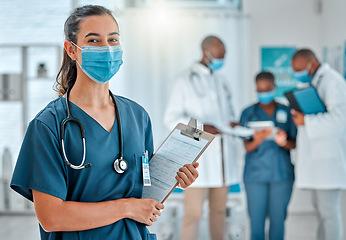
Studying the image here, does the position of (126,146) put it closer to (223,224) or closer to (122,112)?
(122,112)

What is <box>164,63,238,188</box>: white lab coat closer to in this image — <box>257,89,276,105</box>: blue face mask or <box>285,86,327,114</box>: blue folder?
<box>257,89,276,105</box>: blue face mask

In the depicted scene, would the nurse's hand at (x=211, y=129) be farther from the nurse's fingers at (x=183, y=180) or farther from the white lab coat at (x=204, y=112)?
the nurse's fingers at (x=183, y=180)

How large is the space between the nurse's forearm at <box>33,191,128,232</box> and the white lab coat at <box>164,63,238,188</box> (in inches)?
73.3

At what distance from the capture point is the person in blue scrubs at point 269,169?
292 centimetres

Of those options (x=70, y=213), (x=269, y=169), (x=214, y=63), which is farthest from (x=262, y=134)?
(x=70, y=213)

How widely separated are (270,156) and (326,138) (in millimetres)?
394

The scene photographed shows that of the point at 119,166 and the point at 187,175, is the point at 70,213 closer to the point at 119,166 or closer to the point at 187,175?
the point at 119,166

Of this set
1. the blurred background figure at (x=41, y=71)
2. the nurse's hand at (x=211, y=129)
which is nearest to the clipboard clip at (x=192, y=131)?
the nurse's hand at (x=211, y=129)

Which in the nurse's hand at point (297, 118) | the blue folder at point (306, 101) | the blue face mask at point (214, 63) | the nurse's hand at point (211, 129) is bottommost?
the nurse's hand at point (211, 129)

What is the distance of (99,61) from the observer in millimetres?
1225

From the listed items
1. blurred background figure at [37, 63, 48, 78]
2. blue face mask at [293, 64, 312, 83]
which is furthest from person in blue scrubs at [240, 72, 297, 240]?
blurred background figure at [37, 63, 48, 78]

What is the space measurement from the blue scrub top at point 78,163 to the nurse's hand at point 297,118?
72.0 inches

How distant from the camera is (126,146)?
122 centimetres

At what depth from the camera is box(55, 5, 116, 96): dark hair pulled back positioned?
3.87 feet
